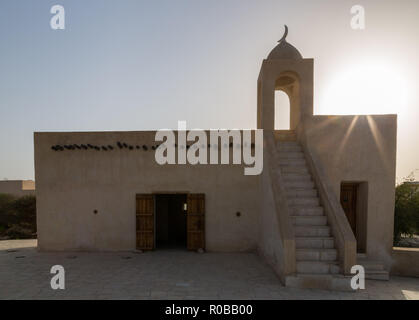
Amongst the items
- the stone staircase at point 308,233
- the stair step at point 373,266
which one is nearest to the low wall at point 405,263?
the stair step at point 373,266

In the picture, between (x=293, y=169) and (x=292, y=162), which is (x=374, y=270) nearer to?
(x=293, y=169)

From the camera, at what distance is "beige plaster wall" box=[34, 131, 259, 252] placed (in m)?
7.47

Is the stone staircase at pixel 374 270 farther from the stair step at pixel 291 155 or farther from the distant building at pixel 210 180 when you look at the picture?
the stair step at pixel 291 155

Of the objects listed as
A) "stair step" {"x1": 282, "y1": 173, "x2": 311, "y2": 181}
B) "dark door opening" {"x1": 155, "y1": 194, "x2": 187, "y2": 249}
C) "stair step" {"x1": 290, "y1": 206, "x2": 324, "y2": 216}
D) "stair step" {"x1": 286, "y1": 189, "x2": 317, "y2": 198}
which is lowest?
"dark door opening" {"x1": 155, "y1": 194, "x2": 187, "y2": 249}

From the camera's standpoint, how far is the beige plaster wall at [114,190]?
7.47m

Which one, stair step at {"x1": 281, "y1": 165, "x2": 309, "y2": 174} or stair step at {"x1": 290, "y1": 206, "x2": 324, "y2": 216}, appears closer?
stair step at {"x1": 290, "y1": 206, "x2": 324, "y2": 216}

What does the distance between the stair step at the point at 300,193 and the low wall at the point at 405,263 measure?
3.01 meters

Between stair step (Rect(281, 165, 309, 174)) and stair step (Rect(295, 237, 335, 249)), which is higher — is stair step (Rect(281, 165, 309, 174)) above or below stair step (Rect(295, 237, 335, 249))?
above

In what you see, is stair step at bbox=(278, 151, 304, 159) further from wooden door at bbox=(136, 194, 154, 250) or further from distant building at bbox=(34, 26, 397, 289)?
wooden door at bbox=(136, 194, 154, 250)

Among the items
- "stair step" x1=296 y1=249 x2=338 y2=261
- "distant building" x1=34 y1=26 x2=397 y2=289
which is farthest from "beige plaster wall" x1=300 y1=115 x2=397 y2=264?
"stair step" x1=296 y1=249 x2=338 y2=261

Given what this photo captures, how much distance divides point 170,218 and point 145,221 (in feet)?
10.5
